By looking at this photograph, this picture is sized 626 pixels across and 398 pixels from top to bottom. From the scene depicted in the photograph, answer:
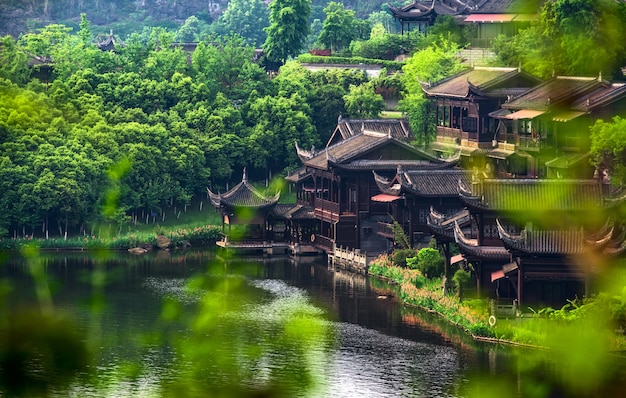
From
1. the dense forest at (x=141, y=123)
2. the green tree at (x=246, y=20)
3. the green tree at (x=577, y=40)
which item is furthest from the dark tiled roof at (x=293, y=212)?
the green tree at (x=246, y=20)

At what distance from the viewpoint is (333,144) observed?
224ft

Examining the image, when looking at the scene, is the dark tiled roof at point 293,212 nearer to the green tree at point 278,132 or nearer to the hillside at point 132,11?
the green tree at point 278,132

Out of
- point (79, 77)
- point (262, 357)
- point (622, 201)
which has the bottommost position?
point (262, 357)

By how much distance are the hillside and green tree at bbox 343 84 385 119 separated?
49809mm

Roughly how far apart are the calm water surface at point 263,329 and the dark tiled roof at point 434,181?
4397mm

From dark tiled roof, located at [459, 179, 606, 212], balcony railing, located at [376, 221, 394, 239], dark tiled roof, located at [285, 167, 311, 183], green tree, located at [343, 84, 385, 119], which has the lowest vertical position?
Answer: balcony railing, located at [376, 221, 394, 239]

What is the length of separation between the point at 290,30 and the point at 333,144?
23.0 m

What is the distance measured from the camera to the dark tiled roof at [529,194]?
46750 mm

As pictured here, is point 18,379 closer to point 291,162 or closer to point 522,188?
point 522,188

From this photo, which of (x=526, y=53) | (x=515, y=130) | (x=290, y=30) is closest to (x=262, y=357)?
(x=515, y=130)

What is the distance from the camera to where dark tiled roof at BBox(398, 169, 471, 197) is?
56.9m

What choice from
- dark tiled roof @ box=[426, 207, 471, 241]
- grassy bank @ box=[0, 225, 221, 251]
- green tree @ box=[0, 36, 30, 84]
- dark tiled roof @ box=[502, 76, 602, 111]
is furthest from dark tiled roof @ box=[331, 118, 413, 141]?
green tree @ box=[0, 36, 30, 84]

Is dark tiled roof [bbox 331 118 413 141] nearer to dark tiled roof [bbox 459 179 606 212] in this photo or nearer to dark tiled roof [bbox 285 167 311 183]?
dark tiled roof [bbox 285 167 311 183]

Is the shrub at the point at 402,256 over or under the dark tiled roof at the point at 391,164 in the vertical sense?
under
